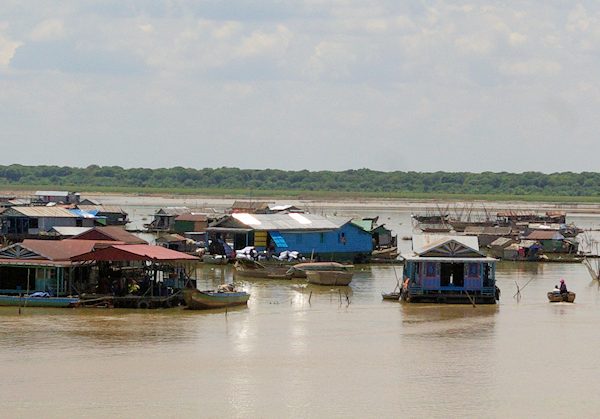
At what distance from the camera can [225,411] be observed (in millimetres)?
20172

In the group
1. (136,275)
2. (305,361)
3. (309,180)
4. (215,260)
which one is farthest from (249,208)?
(309,180)

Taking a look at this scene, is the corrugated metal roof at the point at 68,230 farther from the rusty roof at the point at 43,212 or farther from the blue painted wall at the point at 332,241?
the blue painted wall at the point at 332,241

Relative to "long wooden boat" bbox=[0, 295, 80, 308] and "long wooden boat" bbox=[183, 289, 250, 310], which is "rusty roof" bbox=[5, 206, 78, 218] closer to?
"long wooden boat" bbox=[0, 295, 80, 308]

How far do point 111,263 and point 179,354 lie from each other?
8.38 m

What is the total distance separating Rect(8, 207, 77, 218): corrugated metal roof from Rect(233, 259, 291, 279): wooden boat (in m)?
12.2

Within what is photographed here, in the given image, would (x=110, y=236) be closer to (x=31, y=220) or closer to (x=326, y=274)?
(x=326, y=274)

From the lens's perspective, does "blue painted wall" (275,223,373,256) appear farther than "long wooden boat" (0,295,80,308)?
Yes

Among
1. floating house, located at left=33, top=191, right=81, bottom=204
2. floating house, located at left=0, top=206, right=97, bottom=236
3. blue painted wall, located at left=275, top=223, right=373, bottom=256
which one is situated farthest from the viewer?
floating house, located at left=33, top=191, right=81, bottom=204

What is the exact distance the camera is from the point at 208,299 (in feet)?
103

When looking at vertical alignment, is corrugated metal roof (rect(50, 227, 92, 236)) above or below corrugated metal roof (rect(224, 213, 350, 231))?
below

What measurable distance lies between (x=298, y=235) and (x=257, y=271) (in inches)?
242

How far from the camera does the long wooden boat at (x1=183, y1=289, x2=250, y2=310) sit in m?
31.2

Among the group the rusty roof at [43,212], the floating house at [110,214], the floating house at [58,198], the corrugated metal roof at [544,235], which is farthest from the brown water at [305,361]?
the floating house at [58,198]

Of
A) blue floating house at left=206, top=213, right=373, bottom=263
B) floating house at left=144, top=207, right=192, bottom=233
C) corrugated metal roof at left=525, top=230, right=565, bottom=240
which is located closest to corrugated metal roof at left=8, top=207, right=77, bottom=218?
blue floating house at left=206, top=213, right=373, bottom=263
